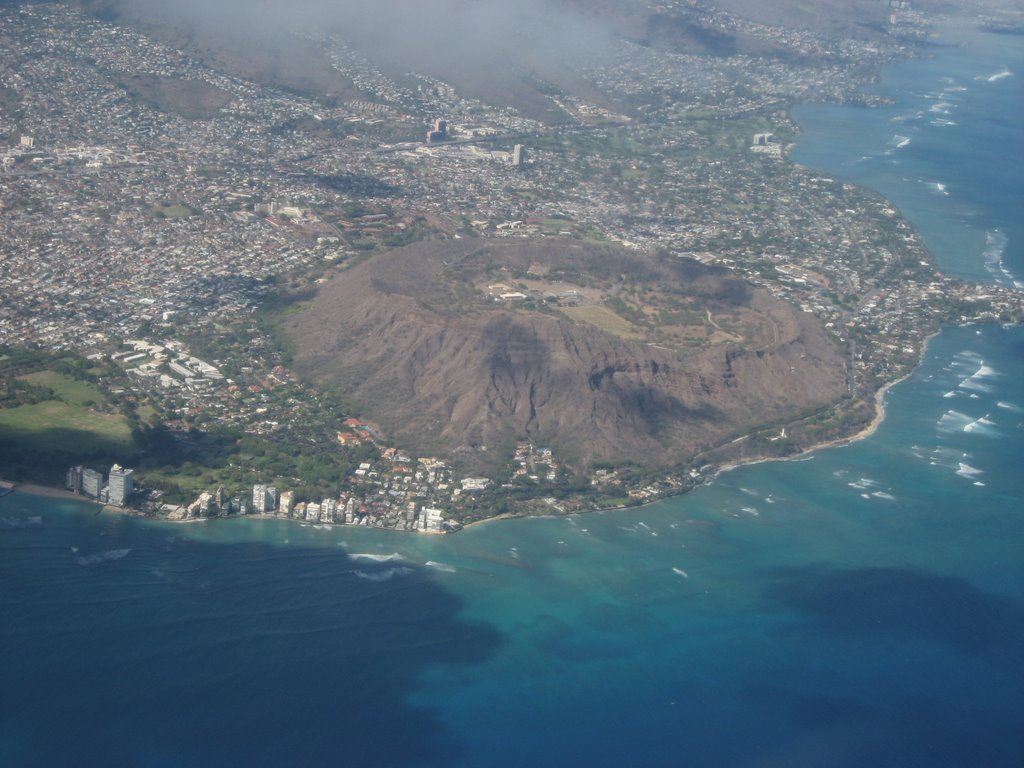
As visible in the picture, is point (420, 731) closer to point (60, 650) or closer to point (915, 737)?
point (60, 650)

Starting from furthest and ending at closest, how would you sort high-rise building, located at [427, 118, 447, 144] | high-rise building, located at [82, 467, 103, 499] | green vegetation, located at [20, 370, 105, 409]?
high-rise building, located at [427, 118, 447, 144]
green vegetation, located at [20, 370, 105, 409]
high-rise building, located at [82, 467, 103, 499]

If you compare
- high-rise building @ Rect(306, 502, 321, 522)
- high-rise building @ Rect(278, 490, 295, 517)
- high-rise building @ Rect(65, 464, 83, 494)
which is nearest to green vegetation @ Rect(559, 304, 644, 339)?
high-rise building @ Rect(306, 502, 321, 522)

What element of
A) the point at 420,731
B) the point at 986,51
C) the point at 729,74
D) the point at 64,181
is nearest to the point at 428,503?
the point at 420,731

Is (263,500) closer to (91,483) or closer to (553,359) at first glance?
(91,483)

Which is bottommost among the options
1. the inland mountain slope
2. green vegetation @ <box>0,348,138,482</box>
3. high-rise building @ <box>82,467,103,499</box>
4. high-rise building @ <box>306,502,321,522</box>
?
high-rise building @ <box>306,502,321,522</box>


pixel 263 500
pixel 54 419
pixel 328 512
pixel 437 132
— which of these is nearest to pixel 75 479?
pixel 54 419

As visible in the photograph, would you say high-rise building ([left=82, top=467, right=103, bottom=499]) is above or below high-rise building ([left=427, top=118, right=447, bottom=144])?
below

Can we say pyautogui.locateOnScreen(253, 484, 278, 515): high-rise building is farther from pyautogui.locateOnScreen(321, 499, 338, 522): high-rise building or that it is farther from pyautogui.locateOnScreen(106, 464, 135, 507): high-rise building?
pyautogui.locateOnScreen(106, 464, 135, 507): high-rise building

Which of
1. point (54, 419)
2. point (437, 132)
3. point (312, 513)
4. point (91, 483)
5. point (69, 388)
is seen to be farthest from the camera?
point (437, 132)
